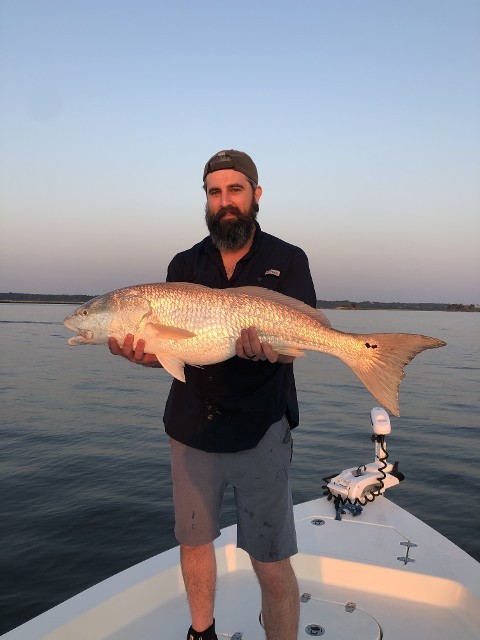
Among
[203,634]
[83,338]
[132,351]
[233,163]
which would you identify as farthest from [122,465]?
[233,163]

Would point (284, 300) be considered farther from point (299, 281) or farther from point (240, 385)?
point (240, 385)

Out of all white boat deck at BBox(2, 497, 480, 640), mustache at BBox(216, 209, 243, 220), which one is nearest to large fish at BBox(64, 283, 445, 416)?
mustache at BBox(216, 209, 243, 220)

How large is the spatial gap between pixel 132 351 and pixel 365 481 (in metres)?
3.57

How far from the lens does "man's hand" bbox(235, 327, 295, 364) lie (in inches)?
141

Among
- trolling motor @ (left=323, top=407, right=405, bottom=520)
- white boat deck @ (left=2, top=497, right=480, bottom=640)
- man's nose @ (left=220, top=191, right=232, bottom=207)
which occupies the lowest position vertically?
white boat deck @ (left=2, top=497, right=480, bottom=640)

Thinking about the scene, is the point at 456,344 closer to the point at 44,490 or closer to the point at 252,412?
the point at 44,490

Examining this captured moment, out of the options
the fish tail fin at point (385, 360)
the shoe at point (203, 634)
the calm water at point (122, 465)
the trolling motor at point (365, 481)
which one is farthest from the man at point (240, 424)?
the calm water at point (122, 465)

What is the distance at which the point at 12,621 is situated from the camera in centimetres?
618

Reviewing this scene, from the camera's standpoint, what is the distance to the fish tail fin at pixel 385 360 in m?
3.51

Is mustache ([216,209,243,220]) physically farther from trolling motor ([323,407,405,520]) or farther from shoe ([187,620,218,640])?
trolling motor ([323,407,405,520])

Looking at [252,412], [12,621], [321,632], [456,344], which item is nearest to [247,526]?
[252,412]

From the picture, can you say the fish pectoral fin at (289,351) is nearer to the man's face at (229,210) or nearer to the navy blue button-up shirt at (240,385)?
the navy blue button-up shirt at (240,385)

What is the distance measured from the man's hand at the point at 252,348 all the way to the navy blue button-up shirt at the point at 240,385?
9.5 inches

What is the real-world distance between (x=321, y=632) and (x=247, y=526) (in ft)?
4.30
